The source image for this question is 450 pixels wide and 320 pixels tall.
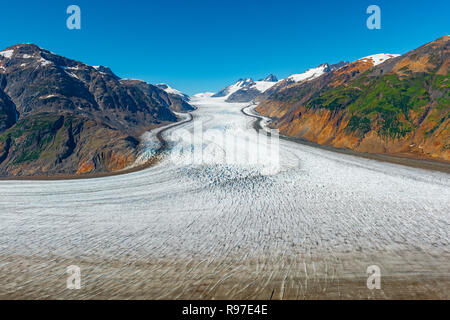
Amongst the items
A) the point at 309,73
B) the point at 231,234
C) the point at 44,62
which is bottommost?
the point at 231,234

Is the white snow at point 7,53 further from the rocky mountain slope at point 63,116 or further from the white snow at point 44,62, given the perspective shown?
the white snow at point 44,62

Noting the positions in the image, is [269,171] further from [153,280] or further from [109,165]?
[109,165]

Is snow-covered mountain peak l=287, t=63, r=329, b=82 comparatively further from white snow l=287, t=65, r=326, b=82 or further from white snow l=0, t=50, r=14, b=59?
white snow l=0, t=50, r=14, b=59

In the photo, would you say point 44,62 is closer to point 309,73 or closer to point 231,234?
point 231,234

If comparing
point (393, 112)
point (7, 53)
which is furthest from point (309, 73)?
point (7, 53)

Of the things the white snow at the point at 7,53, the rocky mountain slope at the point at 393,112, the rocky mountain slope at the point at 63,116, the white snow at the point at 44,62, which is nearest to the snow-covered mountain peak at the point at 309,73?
the rocky mountain slope at the point at 63,116
